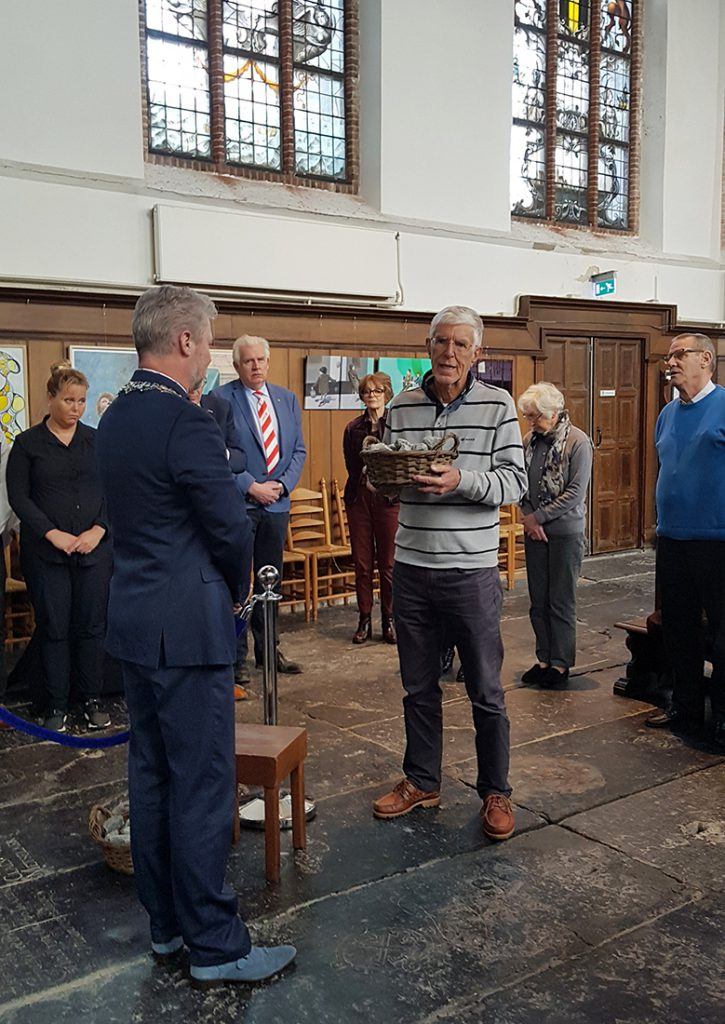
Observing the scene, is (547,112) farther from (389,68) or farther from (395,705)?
(395,705)

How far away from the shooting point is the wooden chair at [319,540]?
7.56 m

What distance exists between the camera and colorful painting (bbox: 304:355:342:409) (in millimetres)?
7863

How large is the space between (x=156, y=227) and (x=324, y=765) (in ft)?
14.4

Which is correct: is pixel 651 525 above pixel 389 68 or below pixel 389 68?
below

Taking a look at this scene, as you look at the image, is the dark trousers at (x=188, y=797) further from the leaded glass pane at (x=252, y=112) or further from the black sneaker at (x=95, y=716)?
the leaded glass pane at (x=252, y=112)

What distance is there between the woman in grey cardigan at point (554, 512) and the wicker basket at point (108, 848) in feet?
9.37

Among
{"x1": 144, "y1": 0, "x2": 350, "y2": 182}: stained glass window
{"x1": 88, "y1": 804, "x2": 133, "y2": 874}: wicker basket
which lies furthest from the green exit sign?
{"x1": 88, "y1": 804, "x2": 133, "y2": 874}: wicker basket

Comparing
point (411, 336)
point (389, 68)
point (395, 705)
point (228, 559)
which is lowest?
point (395, 705)

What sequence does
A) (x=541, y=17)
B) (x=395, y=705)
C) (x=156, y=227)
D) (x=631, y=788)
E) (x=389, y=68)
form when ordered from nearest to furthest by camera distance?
1. (x=631, y=788)
2. (x=395, y=705)
3. (x=156, y=227)
4. (x=389, y=68)
5. (x=541, y=17)

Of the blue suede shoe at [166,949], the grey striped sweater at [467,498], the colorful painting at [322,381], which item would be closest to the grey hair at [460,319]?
the grey striped sweater at [467,498]

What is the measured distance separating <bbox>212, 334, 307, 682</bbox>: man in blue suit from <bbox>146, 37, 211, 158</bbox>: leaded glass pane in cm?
297

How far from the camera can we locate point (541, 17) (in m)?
10.0

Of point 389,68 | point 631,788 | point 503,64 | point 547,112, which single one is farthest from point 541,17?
point 631,788

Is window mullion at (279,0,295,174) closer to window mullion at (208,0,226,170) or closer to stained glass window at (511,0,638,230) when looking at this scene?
window mullion at (208,0,226,170)
